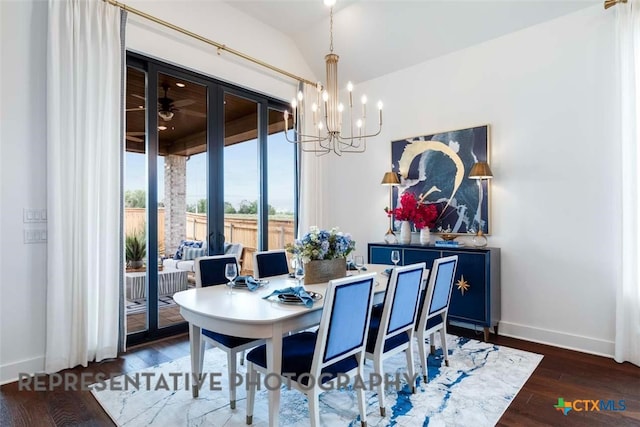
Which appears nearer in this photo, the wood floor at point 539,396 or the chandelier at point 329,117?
the wood floor at point 539,396

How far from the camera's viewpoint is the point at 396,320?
227 cm

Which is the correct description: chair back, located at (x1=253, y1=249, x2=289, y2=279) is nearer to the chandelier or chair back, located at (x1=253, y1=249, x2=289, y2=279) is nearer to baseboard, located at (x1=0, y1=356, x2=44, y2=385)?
the chandelier

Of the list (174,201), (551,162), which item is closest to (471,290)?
(551,162)

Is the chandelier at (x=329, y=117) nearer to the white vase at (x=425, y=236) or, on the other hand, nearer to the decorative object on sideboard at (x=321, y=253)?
the decorative object on sideboard at (x=321, y=253)

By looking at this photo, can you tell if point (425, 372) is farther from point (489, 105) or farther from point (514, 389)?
point (489, 105)

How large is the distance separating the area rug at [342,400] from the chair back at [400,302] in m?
0.44

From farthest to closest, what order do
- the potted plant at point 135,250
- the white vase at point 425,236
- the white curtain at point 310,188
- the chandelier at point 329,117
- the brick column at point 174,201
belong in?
the white curtain at point 310,188, the white vase at point 425,236, the brick column at point 174,201, the potted plant at point 135,250, the chandelier at point 329,117

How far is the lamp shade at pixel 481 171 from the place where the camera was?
3.63 m

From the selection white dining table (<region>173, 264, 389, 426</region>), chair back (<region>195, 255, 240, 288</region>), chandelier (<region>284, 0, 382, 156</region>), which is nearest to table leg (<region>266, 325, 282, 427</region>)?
white dining table (<region>173, 264, 389, 426</region>)

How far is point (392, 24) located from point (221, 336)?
3.73 meters

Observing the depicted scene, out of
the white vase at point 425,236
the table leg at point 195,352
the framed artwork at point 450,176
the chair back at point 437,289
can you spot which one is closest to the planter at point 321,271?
the chair back at point 437,289

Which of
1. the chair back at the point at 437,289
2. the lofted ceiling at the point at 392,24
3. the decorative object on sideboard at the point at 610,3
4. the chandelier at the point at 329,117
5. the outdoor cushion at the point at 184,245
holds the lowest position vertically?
the chair back at the point at 437,289

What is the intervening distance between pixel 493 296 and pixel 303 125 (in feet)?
10.1

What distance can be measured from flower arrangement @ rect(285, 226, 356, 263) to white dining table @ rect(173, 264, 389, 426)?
11.0 inches
